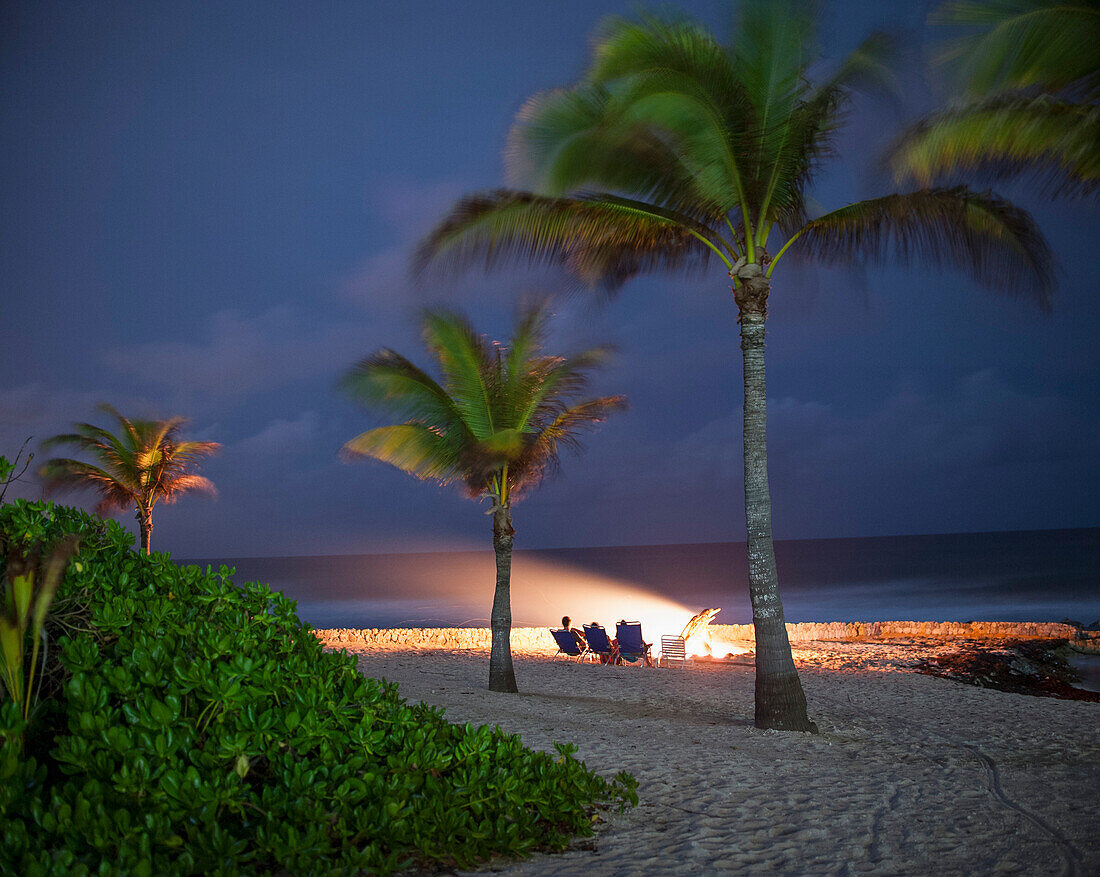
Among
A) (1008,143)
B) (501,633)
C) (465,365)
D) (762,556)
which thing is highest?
(1008,143)

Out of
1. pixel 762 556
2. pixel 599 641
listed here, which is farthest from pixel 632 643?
pixel 762 556

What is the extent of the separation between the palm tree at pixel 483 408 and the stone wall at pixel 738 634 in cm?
759

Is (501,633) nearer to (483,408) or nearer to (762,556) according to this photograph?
(483,408)

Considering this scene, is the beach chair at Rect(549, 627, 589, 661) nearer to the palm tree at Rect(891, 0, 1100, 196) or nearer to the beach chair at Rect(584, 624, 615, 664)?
the beach chair at Rect(584, 624, 615, 664)

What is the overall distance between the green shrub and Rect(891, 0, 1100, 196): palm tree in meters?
6.02

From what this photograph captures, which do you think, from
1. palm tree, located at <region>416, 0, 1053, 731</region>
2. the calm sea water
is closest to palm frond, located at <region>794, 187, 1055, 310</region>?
palm tree, located at <region>416, 0, 1053, 731</region>

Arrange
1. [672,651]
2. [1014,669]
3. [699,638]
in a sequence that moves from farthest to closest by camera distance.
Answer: [699,638] < [672,651] < [1014,669]

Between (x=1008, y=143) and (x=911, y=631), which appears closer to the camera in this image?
(x=1008, y=143)

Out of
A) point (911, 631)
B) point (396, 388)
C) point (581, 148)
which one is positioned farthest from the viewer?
point (911, 631)

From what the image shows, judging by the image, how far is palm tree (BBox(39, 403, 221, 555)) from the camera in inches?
625

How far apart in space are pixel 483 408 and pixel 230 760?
24.0 feet

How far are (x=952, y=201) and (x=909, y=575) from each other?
63.6m

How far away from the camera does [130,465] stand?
16203mm

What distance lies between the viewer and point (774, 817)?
398 centimetres
